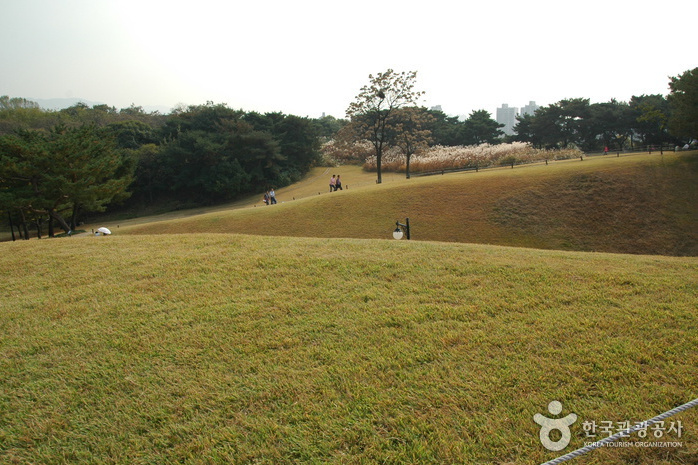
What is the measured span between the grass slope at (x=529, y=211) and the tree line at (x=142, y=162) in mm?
5630

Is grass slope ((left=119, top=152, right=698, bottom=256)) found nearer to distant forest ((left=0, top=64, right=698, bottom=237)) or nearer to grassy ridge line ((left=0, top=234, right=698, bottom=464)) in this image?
distant forest ((left=0, top=64, right=698, bottom=237))

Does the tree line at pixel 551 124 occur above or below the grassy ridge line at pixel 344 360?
above

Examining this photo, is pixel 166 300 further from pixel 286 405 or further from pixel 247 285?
pixel 286 405

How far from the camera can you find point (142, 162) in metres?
38.3

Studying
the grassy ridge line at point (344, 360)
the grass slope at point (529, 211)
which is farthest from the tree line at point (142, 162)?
the grassy ridge line at point (344, 360)

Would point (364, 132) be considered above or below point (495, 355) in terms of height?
above

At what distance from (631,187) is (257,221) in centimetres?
1808

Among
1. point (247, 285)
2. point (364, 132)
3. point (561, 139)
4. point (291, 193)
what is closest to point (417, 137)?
point (364, 132)

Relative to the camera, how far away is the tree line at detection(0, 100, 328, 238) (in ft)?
67.9

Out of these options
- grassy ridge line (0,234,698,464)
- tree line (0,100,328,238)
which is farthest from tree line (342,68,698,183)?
grassy ridge line (0,234,698,464)

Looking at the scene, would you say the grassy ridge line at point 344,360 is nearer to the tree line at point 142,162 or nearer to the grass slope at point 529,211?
the grass slope at point 529,211

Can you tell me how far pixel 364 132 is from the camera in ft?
98.1

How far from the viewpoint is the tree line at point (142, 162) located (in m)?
20.7

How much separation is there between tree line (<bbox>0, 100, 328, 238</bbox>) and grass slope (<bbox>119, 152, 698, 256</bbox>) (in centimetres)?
563
